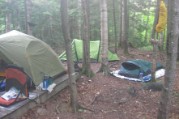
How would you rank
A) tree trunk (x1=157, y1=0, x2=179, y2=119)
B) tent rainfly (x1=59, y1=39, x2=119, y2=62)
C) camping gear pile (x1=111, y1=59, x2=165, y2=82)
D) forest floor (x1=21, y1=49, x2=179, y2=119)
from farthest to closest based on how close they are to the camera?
tent rainfly (x1=59, y1=39, x2=119, y2=62) → camping gear pile (x1=111, y1=59, x2=165, y2=82) → forest floor (x1=21, y1=49, x2=179, y2=119) → tree trunk (x1=157, y1=0, x2=179, y2=119)

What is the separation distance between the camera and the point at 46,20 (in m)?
19.1

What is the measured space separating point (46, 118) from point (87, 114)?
1.12m

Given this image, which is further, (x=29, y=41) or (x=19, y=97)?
(x=29, y=41)

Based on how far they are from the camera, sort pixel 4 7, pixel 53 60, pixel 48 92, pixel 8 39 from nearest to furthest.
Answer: pixel 48 92
pixel 8 39
pixel 53 60
pixel 4 7

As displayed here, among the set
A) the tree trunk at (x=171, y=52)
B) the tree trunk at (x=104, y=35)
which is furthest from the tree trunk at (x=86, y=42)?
the tree trunk at (x=171, y=52)

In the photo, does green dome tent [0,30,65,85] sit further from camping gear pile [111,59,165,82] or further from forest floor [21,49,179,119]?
camping gear pile [111,59,165,82]

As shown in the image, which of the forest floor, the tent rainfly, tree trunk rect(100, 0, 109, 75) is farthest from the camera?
the tent rainfly

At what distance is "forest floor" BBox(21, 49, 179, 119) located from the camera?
689 cm

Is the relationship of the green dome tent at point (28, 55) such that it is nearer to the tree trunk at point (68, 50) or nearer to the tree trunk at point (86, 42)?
the tree trunk at point (86, 42)

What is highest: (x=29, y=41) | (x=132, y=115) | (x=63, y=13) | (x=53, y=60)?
(x=63, y=13)

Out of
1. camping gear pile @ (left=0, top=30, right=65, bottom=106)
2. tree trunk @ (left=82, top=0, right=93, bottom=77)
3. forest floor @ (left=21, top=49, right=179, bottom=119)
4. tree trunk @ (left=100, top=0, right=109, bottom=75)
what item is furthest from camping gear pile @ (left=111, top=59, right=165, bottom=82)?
camping gear pile @ (left=0, top=30, right=65, bottom=106)

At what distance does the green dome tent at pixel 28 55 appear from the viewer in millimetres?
8031

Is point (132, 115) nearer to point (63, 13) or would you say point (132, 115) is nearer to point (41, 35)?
point (63, 13)

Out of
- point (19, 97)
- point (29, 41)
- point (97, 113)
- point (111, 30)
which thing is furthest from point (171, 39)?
point (111, 30)
